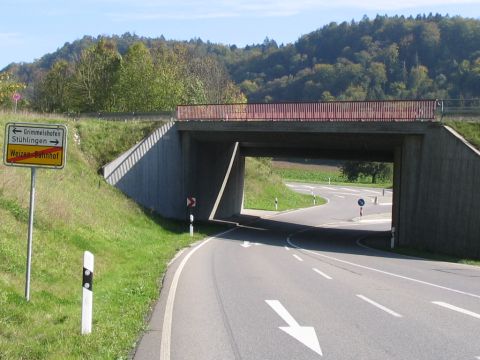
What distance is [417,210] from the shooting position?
2803cm

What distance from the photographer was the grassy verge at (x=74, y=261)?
7.57 metres

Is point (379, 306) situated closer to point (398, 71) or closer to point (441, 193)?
point (441, 193)

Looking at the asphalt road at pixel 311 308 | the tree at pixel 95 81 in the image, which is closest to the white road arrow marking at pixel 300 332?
the asphalt road at pixel 311 308

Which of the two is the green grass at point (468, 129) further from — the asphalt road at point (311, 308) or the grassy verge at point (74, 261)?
the grassy verge at point (74, 261)

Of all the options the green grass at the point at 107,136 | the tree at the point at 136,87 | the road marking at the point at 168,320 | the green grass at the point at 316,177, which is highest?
the tree at the point at 136,87

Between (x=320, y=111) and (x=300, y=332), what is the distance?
2289 centimetres

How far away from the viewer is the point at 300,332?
8.34 m

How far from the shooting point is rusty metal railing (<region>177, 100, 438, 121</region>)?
27.6 metres

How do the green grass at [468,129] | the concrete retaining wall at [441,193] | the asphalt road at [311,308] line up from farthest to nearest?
the green grass at [468,129] < the concrete retaining wall at [441,193] < the asphalt road at [311,308]

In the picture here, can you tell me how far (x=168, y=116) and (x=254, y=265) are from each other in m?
19.1

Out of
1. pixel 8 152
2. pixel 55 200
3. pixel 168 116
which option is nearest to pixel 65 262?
pixel 8 152

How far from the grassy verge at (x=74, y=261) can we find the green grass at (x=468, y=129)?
12.4m

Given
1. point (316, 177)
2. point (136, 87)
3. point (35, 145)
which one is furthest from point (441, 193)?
point (316, 177)

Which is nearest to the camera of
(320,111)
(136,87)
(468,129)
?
(468,129)
